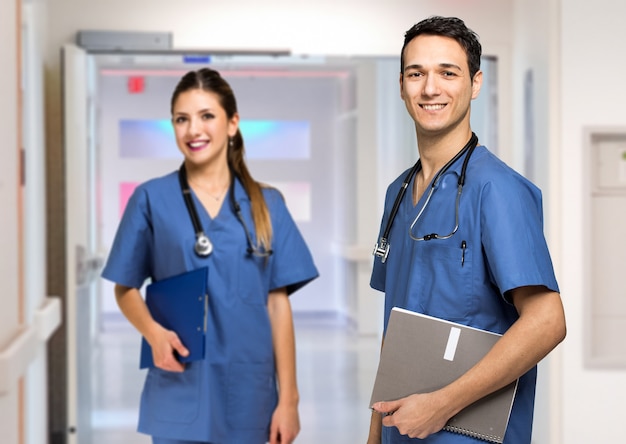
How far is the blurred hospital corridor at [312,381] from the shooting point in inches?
174

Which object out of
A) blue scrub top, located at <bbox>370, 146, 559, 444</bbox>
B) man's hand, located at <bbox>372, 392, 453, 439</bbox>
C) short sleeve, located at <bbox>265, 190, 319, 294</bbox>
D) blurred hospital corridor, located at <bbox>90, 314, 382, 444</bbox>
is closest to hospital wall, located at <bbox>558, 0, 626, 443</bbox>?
blurred hospital corridor, located at <bbox>90, 314, 382, 444</bbox>

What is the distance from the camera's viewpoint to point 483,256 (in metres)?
1.43

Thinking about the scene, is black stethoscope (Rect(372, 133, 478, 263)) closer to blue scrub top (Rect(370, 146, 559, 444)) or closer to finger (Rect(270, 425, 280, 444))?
blue scrub top (Rect(370, 146, 559, 444))

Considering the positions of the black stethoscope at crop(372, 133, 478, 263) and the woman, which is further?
the woman

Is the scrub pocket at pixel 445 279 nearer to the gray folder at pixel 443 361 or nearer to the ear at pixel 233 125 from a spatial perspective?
the gray folder at pixel 443 361

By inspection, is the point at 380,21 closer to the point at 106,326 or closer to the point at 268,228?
the point at 268,228

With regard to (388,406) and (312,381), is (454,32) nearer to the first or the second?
(388,406)

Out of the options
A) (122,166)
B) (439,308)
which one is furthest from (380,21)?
(439,308)

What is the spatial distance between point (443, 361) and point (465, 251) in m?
0.17

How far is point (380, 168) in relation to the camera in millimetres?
4918

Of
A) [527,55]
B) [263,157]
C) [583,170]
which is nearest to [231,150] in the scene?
[583,170]

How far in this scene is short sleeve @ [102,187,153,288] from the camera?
224 cm

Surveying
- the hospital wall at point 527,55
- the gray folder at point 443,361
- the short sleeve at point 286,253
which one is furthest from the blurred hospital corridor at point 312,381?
the gray folder at point 443,361

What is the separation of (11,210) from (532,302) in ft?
5.82
